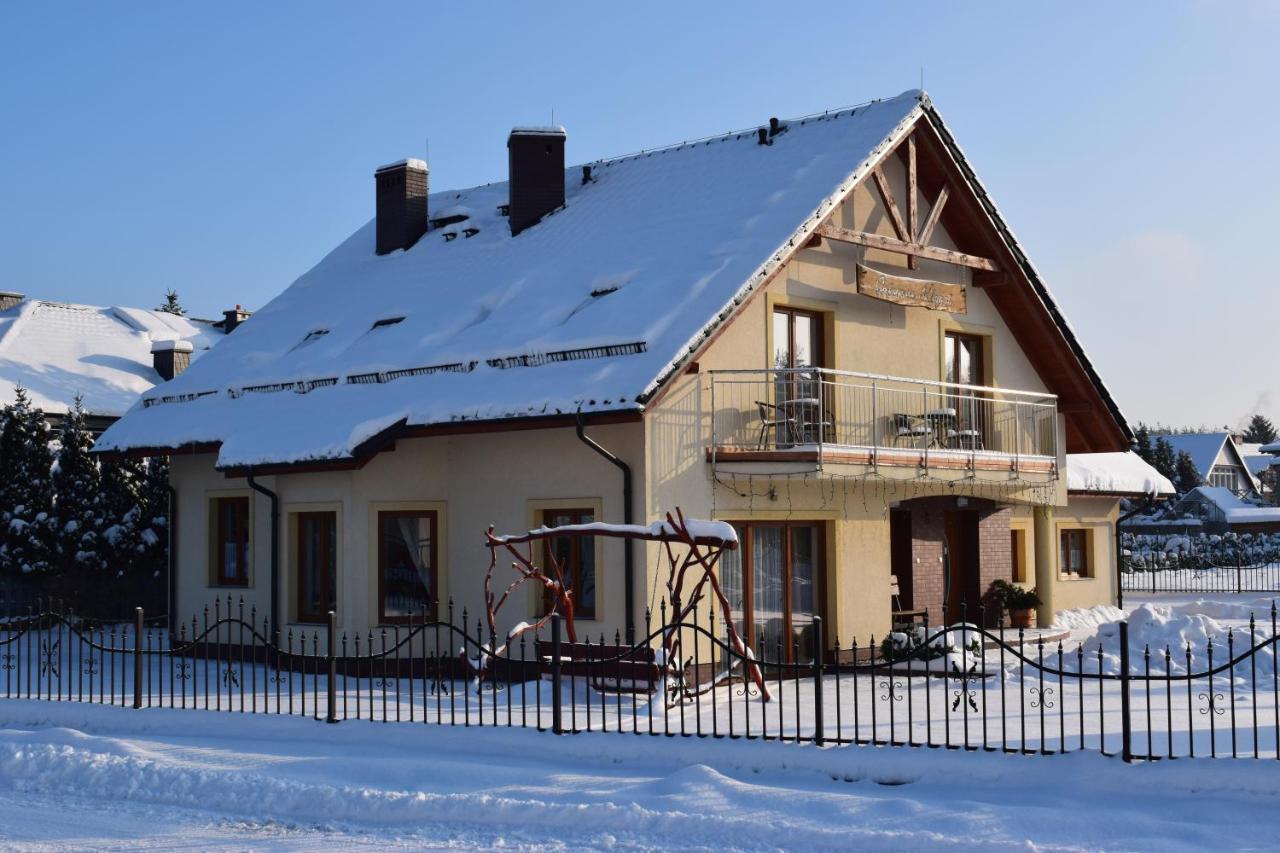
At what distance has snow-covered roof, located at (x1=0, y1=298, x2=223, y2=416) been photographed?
3644cm

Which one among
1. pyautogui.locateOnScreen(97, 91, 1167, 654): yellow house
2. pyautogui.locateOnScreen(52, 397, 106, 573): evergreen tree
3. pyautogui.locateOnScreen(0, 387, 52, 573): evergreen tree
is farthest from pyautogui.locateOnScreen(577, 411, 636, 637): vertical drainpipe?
pyautogui.locateOnScreen(0, 387, 52, 573): evergreen tree

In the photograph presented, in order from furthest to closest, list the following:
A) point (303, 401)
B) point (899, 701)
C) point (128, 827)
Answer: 1. point (303, 401)
2. point (899, 701)
3. point (128, 827)

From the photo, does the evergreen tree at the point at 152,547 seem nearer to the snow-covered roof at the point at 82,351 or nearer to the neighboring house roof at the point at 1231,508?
the snow-covered roof at the point at 82,351

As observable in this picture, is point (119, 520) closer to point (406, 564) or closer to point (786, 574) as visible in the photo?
point (406, 564)

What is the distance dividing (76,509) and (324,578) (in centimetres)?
847

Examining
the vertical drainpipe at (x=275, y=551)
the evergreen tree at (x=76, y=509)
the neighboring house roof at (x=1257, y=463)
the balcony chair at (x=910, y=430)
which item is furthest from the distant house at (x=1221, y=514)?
the vertical drainpipe at (x=275, y=551)

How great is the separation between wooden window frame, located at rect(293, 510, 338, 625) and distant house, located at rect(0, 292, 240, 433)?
16.1 m

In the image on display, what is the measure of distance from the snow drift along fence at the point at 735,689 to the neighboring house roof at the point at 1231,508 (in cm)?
4407

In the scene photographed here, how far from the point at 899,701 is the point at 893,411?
5.51m

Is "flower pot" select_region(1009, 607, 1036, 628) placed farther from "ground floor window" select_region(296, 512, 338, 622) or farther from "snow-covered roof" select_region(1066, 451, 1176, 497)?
"ground floor window" select_region(296, 512, 338, 622)

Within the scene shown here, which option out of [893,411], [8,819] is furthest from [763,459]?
[8,819]

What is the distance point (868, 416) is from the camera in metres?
20.0

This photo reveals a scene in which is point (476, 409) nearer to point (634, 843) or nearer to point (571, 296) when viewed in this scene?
point (571, 296)

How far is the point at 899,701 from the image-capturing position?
16.1m
